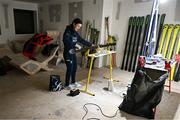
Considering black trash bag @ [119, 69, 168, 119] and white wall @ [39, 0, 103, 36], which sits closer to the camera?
black trash bag @ [119, 69, 168, 119]

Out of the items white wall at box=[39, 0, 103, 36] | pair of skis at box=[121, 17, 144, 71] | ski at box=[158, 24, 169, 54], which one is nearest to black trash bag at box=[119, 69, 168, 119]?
ski at box=[158, 24, 169, 54]

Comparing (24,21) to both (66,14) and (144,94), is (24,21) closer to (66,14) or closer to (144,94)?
(66,14)

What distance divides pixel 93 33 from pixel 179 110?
10.7 ft

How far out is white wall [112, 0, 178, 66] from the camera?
4.00 m

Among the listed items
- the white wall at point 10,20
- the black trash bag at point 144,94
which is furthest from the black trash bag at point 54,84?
the white wall at point 10,20

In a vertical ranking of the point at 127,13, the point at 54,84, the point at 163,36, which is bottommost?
the point at 54,84

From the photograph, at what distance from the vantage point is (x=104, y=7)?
466cm

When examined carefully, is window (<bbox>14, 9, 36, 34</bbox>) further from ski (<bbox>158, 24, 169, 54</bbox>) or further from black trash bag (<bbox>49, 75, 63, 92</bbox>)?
ski (<bbox>158, 24, 169, 54</bbox>)

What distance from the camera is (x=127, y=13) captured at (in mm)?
4707

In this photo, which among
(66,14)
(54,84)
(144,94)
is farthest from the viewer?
(66,14)

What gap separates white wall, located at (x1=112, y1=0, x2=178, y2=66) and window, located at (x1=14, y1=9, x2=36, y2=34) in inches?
150

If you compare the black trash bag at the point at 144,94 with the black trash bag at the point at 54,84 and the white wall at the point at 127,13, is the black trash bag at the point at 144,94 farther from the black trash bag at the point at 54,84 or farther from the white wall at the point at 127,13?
the white wall at the point at 127,13

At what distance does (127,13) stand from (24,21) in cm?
434

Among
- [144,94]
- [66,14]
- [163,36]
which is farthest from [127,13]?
[144,94]
